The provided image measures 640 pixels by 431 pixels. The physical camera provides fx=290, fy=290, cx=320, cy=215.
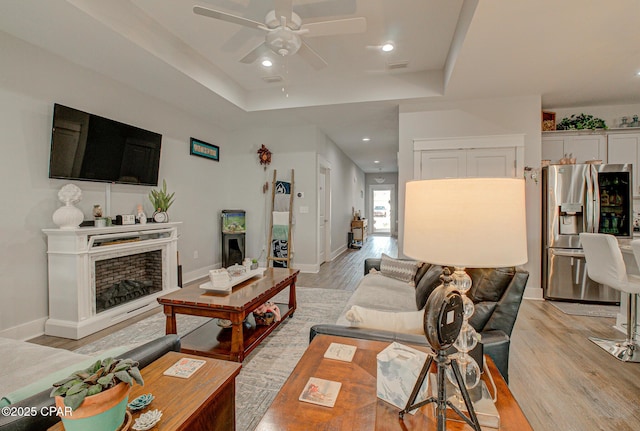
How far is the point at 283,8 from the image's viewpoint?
224cm

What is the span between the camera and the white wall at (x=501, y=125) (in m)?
4.00

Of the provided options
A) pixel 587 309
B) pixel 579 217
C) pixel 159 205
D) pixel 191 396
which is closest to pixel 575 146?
pixel 579 217

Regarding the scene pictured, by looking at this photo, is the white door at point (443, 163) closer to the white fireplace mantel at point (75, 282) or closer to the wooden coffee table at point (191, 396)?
the wooden coffee table at point (191, 396)

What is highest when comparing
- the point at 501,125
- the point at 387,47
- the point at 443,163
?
the point at 387,47

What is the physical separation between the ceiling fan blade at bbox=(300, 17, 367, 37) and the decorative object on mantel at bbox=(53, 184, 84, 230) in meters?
2.73

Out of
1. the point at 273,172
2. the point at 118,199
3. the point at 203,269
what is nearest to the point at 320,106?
the point at 273,172

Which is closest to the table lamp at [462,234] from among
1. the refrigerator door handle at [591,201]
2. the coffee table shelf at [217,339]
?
the coffee table shelf at [217,339]

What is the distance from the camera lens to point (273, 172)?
18.6 feet

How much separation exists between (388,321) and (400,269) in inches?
68.1

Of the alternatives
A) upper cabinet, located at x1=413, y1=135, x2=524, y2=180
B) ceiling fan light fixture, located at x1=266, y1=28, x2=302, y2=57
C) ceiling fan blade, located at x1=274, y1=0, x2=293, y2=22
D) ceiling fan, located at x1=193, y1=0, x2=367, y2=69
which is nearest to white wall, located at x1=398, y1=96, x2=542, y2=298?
upper cabinet, located at x1=413, y1=135, x2=524, y2=180

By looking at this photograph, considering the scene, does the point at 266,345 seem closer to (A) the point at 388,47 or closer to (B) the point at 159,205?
(B) the point at 159,205

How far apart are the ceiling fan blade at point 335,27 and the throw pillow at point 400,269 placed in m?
2.29

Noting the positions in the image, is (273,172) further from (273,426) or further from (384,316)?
(273,426)

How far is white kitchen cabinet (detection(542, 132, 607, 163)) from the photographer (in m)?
4.25
